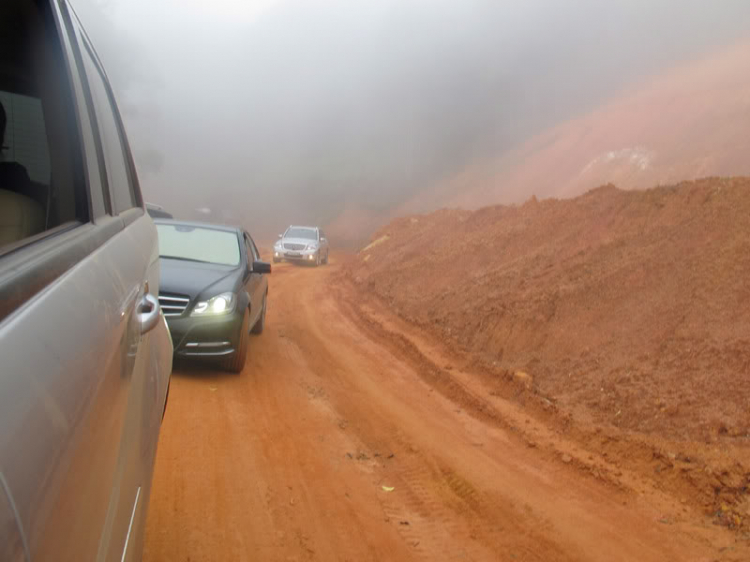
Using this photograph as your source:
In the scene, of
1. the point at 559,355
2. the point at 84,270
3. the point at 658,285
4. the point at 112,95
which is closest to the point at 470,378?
the point at 559,355

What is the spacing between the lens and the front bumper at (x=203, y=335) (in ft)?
21.9

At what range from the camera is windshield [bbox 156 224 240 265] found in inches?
319

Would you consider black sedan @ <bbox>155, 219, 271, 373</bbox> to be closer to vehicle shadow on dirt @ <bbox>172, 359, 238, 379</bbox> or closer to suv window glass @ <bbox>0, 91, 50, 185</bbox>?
vehicle shadow on dirt @ <bbox>172, 359, 238, 379</bbox>

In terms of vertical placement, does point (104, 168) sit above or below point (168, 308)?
above

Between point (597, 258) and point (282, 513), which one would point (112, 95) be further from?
point (597, 258)

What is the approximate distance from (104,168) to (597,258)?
28.6 ft

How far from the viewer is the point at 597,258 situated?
→ 9977 millimetres

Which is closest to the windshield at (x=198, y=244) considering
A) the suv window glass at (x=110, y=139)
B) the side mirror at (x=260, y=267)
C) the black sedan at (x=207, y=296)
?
the black sedan at (x=207, y=296)

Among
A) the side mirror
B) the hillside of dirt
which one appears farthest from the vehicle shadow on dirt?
the hillside of dirt

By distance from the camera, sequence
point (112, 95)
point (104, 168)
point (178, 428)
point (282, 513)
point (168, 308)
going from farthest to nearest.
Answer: point (168, 308) → point (178, 428) → point (282, 513) → point (112, 95) → point (104, 168)

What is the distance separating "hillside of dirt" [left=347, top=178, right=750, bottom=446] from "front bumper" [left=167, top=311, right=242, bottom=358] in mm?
3359

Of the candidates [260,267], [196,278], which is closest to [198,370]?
[196,278]

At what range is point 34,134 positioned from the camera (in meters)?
2.59

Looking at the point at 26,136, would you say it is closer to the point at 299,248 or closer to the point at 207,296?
the point at 207,296
